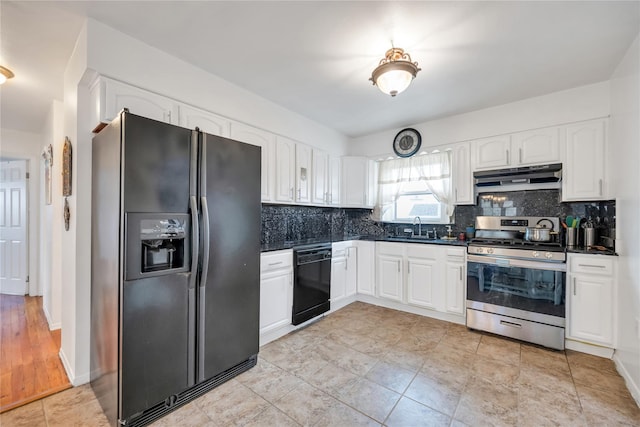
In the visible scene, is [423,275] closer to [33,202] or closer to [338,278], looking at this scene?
[338,278]

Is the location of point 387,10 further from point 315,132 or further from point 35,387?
point 35,387

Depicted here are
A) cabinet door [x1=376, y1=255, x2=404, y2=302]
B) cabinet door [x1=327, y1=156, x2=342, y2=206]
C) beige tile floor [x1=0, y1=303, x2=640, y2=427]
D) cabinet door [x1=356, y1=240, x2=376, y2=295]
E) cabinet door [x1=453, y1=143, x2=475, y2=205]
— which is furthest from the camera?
Answer: cabinet door [x1=327, y1=156, x2=342, y2=206]

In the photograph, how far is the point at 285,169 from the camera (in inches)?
128

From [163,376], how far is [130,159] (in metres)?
1.33

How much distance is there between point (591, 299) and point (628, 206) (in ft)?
2.94

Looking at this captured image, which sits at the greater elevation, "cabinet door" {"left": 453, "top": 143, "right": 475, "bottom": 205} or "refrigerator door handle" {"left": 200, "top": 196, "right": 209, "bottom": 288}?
"cabinet door" {"left": 453, "top": 143, "right": 475, "bottom": 205}

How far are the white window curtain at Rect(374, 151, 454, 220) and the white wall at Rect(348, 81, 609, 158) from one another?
0.22 m

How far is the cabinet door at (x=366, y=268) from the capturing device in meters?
3.78

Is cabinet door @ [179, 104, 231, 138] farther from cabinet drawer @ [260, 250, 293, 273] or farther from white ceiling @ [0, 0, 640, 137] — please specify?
cabinet drawer @ [260, 250, 293, 273]

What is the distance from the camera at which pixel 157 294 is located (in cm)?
164

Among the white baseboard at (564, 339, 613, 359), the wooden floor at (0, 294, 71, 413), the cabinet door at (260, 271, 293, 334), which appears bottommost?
the wooden floor at (0, 294, 71, 413)

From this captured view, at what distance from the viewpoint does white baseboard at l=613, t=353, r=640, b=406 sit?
184cm

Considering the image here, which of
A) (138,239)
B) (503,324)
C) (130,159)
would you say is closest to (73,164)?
(130,159)

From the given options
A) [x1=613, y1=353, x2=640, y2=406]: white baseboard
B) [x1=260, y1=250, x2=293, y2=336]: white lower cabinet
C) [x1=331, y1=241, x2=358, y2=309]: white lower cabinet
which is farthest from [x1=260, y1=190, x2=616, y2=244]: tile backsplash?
[x1=613, y1=353, x2=640, y2=406]: white baseboard
